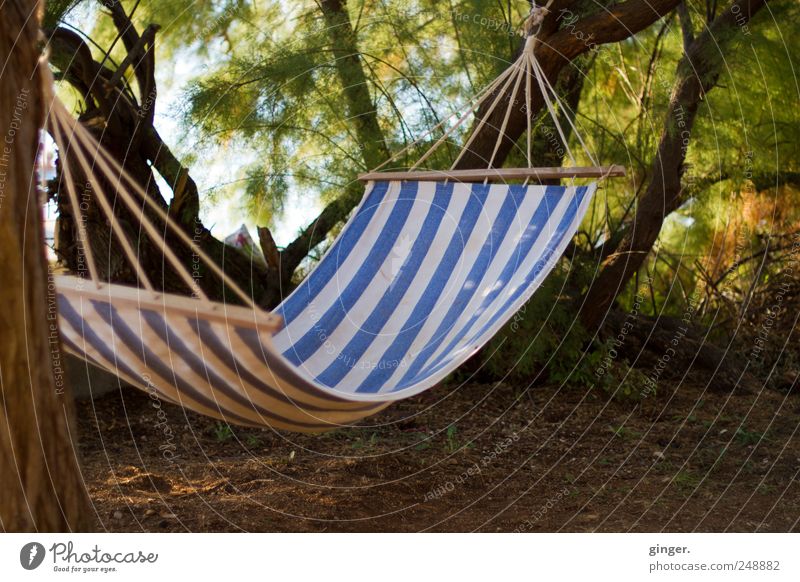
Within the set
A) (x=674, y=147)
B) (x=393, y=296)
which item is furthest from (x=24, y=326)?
(x=674, y=147)

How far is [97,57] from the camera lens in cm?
484

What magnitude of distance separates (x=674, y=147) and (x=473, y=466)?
70.0 inches

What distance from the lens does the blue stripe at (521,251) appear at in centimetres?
282

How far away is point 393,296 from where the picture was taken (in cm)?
317

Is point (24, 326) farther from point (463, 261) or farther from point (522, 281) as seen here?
point (463, 261)

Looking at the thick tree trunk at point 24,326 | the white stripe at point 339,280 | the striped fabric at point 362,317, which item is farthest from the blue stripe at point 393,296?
the thick tree trunk at point 24,326

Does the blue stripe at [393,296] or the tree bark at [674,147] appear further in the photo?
the tree bark at [674,147]

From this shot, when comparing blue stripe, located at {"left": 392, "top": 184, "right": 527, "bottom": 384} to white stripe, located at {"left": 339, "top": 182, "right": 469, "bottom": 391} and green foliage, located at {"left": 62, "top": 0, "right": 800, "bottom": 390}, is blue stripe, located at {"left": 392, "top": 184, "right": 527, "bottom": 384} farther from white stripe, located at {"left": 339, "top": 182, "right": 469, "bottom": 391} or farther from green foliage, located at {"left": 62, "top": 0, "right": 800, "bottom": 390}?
green foliage, located at {"left": 62, "top": 0, "right": 800, "bottom": 390}

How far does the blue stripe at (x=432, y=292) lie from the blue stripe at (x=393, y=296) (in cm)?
7

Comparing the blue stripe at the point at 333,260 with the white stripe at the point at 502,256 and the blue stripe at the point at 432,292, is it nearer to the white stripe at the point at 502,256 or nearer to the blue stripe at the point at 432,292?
the blue stripe at the point at 432,292

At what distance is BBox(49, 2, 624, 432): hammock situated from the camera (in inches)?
78.3
